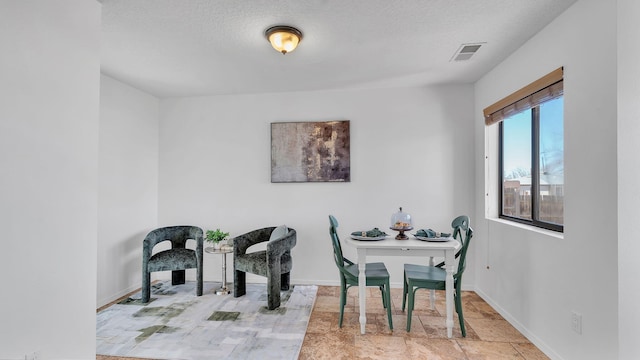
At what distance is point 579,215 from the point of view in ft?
6.27

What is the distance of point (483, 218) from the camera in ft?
11.0

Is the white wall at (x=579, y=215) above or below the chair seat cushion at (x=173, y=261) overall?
above

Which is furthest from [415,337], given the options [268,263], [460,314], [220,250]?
[220,250]

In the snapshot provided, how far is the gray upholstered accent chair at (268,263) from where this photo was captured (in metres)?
3.04

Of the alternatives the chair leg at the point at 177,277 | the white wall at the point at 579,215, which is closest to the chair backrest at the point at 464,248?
the white wall at the point at 579,215

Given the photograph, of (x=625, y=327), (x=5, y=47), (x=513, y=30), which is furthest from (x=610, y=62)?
(x=5, y=47)

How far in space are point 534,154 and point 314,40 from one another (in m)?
2.06

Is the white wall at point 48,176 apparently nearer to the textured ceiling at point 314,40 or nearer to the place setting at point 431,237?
the textured ceiling at point 314,40

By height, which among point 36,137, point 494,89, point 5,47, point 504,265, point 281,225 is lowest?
point 504,265

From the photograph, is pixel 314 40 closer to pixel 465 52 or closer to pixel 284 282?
pixel 465 52

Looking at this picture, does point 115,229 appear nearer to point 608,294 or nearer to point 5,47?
point 5,47

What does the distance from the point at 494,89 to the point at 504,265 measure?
174 cm

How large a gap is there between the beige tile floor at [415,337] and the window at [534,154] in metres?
0.97

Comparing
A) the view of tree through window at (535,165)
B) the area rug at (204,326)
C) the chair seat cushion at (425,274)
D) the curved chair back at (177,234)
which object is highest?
the view of tree through window at (535,165)
